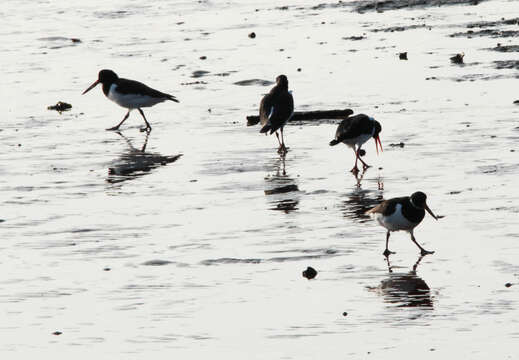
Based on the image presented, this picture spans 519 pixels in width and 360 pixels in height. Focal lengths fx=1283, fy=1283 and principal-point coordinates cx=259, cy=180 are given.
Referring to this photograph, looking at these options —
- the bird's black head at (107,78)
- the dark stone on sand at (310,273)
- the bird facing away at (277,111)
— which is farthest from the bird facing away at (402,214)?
the bird's black head at (107,78)

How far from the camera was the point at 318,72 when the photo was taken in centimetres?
2539

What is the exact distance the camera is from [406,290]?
11.4 metres

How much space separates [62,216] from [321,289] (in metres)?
4.57

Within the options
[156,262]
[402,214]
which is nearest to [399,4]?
[402,214]

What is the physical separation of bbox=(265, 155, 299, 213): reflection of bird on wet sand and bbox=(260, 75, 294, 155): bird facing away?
50.0 inches

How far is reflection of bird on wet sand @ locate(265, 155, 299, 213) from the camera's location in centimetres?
1516

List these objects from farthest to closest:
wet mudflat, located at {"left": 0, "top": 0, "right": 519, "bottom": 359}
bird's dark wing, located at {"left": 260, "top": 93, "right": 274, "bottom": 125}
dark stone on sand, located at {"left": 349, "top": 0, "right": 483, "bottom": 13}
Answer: dark stone on sand, located at {"left": 349, "top": 0, "right": 483, "bottom": 13} → bird's dark wing, located at {"left": 260, "top": 93, "right": 274, "bottom": 125} → wet mudflat, located at {"left": 0, "top": 0, "right": 519, "bottom": 359}

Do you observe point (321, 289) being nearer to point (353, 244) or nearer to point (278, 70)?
point (353, 244)


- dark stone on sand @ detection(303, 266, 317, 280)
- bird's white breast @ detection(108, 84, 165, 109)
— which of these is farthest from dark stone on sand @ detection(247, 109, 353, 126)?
dark stone on sand @ detection(303, 266, 317, 280)

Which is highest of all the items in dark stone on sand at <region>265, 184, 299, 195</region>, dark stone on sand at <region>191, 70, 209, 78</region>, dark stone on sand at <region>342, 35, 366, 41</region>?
dark stone on sand at <region>342, 35, 366, 41</region>

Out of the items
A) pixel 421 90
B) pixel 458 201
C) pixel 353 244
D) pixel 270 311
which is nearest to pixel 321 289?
→ pixel 270 311

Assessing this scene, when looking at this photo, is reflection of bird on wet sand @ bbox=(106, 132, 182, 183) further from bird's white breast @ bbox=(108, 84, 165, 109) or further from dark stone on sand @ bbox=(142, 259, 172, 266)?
dark stone on sand @ bbox=(142, 259, 172, 266)

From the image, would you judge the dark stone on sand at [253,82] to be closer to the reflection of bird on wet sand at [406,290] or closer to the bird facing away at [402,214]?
the bird facing away at [402,214]

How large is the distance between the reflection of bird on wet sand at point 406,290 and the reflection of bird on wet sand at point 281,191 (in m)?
3.21
